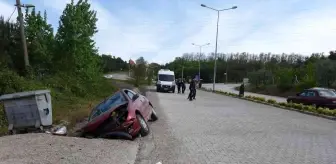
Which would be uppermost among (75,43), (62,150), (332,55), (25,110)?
(332,55)

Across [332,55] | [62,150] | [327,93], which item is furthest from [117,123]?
[332,55]

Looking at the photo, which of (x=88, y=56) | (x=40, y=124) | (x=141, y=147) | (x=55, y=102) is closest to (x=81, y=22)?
(x=88, y=56)

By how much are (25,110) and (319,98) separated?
17.5m

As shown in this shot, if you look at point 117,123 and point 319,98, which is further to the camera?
point 319,98

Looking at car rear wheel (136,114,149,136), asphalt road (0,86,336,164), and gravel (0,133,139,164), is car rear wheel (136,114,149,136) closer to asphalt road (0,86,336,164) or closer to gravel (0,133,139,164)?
asphalt road (0,86,336,164)

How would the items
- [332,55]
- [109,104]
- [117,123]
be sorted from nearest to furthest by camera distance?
[117,123], [109,104], [332,55]

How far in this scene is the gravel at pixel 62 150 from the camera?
6820mm

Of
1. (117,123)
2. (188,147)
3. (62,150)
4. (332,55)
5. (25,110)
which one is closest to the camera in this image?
(62,150)

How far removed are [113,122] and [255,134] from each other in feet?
13.7

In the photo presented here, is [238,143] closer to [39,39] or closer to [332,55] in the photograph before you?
[39,39]

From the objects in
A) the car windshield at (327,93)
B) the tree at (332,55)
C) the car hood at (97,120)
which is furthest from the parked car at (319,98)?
the tree at (332,55)

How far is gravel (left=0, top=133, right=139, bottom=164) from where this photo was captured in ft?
22.4

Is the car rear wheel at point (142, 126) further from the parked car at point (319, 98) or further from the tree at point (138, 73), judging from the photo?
the tree at point (138, 73)

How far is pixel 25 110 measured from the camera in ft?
33.7
